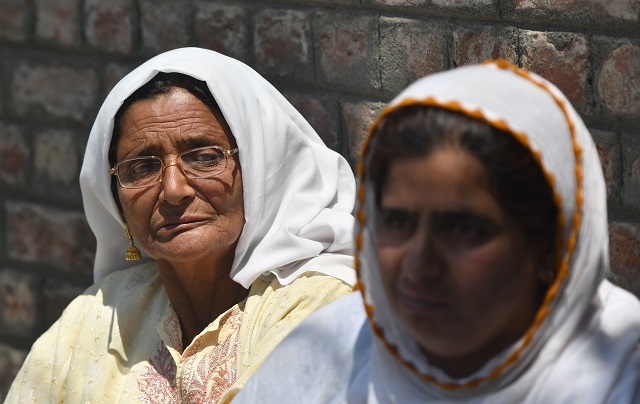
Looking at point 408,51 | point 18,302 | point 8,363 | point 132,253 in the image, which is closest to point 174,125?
point 132,253

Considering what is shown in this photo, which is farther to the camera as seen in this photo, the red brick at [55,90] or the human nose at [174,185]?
the red brick at [55,90]

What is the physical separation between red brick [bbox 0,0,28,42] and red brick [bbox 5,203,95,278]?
0.66 meters

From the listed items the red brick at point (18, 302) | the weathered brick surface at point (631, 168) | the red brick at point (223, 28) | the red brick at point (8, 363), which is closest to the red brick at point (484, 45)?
the weathered brick surface at point (631, 168)

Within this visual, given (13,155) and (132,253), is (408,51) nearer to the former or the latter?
(132,253)

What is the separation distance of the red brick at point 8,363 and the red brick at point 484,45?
2.35 m

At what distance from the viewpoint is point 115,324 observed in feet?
10.8

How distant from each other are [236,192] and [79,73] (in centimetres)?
130

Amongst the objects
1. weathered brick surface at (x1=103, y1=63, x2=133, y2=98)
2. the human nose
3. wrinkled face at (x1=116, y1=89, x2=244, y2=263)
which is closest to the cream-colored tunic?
wrinkled face at (x1=116, y1=89, x2=244, y2=263)

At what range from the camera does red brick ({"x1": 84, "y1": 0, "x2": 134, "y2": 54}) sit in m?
3.96

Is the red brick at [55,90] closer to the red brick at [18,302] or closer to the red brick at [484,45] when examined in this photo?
the red brick at [18,302]

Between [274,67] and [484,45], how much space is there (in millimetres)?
812

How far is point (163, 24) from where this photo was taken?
386 cm

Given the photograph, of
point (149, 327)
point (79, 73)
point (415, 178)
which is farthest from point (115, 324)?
point (415, 178)

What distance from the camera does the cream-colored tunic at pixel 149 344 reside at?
9.55 ft
